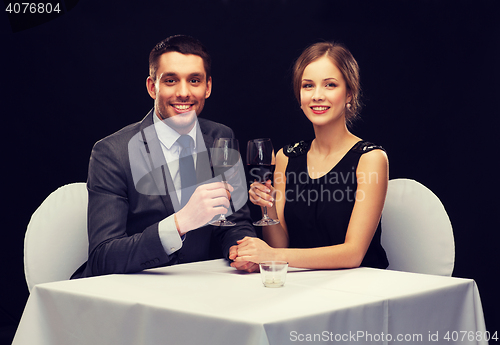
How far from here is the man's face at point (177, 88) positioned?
243 cm

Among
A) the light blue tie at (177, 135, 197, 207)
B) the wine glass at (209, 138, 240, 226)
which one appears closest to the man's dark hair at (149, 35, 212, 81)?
the light blue tie at (177, 135, 197, 207)

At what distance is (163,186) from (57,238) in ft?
1.80

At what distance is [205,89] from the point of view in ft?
8.28

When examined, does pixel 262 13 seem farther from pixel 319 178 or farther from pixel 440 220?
pixel 440 220

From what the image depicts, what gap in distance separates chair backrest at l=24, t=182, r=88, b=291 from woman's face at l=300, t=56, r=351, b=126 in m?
1.11

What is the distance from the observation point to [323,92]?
2371mm

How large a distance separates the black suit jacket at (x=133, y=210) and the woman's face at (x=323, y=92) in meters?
0.55

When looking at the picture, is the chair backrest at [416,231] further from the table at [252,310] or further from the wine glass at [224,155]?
the wine glass at [224,155]

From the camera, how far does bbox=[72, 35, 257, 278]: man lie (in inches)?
73.7

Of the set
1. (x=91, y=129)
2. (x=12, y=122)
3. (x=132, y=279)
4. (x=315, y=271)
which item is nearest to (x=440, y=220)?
(x=315, y=271)

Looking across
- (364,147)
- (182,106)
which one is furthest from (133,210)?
(364,147)

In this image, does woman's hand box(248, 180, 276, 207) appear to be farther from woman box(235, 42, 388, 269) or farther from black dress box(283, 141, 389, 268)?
black dress box(283, 141, 389, 268)

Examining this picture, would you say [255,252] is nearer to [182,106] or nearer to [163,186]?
[163,186]

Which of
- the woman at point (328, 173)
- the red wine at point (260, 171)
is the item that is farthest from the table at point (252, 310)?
the woman at point (328, 173)
